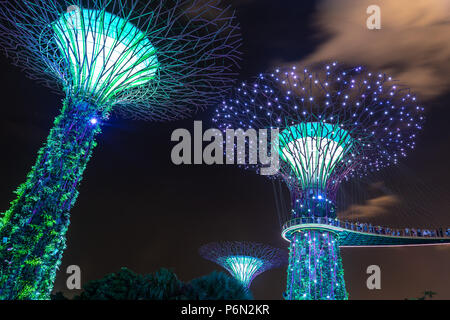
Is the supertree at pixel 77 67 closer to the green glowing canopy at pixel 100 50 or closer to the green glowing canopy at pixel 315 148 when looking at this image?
the green glowing canopy at pixel 100 50

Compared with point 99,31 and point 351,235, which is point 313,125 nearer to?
point 351,235

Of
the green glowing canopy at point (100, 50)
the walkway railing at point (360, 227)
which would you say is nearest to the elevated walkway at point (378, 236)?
the walkway railing at point (360, 227)

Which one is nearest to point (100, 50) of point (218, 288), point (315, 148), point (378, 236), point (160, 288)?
point (160, 288)

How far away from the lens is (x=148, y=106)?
19.6 meters

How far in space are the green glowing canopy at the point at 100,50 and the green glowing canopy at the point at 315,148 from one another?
13585 millimetres

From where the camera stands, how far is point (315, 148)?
26.5 meters

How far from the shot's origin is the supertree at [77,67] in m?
12.8

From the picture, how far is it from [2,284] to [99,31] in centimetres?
1057

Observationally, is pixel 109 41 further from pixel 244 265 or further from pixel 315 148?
pixel 244 265

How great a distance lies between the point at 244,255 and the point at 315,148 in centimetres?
1967

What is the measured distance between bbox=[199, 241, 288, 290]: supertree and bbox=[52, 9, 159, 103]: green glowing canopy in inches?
1117

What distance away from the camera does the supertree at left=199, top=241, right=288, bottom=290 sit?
135 ft

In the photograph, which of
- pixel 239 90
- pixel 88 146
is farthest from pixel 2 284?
pixel 239 90
